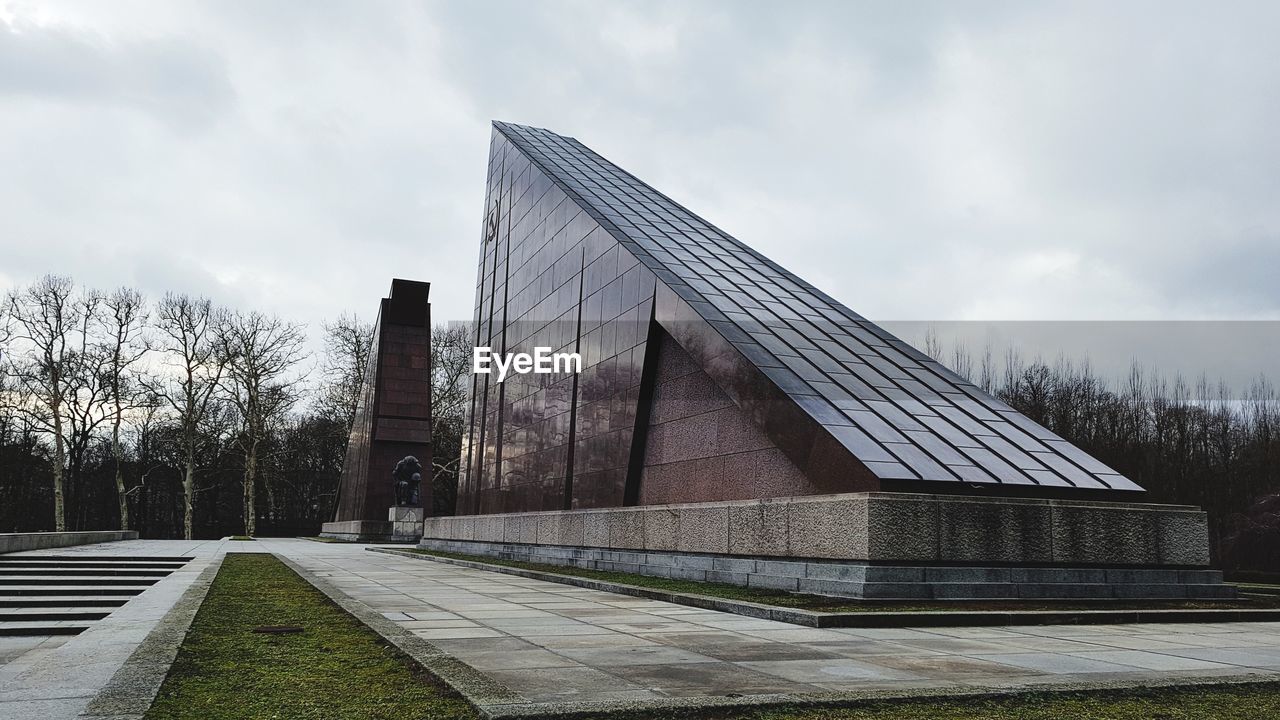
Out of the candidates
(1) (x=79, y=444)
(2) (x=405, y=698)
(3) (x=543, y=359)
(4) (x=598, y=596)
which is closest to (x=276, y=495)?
(1) (x=79, y=444)

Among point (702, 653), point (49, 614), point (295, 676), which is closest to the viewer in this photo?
point (295, 676)

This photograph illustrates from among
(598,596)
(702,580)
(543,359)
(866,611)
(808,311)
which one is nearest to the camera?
(866,611)

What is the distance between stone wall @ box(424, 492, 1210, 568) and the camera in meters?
9.35

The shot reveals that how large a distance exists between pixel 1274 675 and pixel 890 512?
4.12 m

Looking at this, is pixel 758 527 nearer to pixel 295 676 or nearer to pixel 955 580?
pixel 955 580

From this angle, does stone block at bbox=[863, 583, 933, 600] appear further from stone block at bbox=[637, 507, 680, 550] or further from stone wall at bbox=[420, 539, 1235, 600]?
stone block at bbox=[637, 507, 680, 550]

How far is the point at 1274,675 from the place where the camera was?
5363 mm

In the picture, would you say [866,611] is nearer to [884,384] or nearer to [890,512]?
[890,512]

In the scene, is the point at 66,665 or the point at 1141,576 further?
the point at 1141,576

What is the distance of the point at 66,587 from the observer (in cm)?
1129

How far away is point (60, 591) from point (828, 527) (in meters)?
9.58

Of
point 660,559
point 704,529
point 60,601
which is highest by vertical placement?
point 704,529

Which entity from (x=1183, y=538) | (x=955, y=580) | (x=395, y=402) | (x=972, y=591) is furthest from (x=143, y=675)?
(x=395, y=402)

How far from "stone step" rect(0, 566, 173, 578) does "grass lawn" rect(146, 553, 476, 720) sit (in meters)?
7.00
